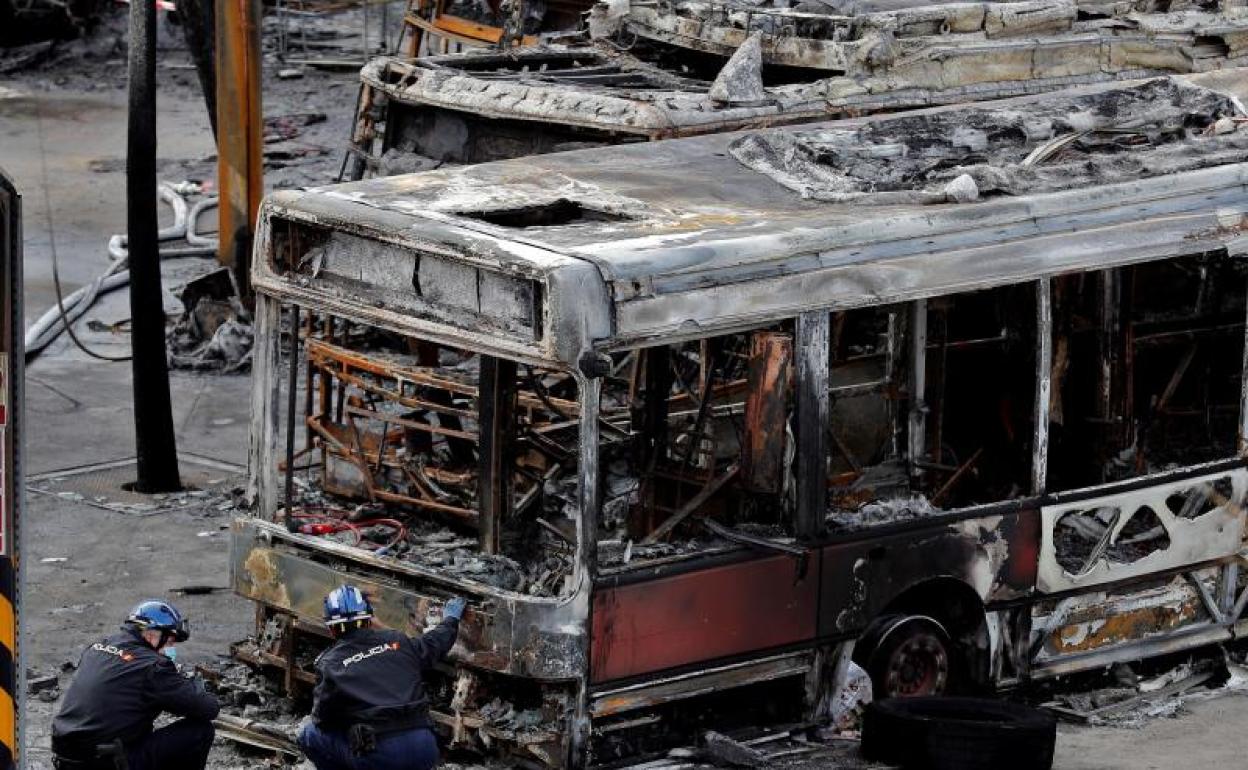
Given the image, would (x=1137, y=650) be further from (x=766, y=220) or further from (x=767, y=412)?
(x=766, y=220)

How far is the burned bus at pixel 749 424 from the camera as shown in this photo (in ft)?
33.0

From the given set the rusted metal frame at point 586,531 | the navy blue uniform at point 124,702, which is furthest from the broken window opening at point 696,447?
the navy blue uniform at point 124,702

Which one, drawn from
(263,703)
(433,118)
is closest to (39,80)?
(433,118)

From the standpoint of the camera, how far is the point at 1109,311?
12.3 meters

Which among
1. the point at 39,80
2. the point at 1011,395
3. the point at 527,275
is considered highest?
the point at 527,275

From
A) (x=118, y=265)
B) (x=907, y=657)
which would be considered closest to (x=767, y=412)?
(x=907, y=657)

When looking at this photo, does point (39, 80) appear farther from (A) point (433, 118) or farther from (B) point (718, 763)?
(B) point (718, 763)

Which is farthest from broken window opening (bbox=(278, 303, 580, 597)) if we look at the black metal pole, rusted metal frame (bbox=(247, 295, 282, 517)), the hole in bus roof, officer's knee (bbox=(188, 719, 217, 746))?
the black metal pole

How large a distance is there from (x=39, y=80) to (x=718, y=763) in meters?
21.8

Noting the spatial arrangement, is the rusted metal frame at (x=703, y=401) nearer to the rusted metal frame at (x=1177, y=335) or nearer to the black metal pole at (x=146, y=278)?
the rusted metal frame at (x=1177, y=335)

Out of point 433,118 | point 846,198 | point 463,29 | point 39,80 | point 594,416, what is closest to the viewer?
point 594,416

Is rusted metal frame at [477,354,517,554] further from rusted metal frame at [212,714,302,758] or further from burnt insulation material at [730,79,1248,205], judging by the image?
burnt insulation material at [730,79,1248,205]

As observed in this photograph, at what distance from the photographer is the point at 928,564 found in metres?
11.0

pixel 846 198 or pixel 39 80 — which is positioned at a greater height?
pixel 846 198
